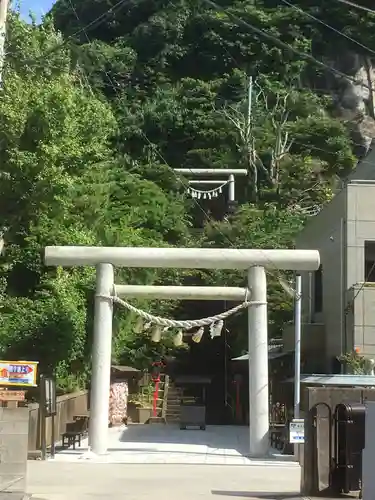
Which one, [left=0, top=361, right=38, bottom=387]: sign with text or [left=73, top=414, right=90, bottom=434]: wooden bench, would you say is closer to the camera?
[left=0, top=361, right=38, bottom=387]: sign with text

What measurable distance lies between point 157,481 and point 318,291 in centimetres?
1479

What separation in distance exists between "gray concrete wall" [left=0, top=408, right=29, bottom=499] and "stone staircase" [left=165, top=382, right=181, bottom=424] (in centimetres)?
2191

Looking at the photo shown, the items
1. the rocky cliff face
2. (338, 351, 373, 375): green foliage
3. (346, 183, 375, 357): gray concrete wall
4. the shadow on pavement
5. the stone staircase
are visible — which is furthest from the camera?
the rocky cliff face

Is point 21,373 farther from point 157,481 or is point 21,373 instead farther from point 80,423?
point 80,423

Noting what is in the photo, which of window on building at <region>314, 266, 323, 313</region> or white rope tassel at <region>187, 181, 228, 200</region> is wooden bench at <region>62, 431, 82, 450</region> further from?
white rope tassel at <region>187, 181, 228, 200</region>

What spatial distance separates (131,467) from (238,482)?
3451 mm

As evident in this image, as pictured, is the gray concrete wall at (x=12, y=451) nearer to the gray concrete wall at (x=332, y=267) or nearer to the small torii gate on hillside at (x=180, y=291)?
the small torii gate on hillside at (x=180, y=291)

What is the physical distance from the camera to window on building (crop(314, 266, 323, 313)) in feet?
90.9

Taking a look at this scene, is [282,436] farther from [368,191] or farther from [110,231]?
[110,231]

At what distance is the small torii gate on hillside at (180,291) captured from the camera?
21.0 metres

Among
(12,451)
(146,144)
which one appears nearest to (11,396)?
(12,451)

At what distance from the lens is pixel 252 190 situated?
49250mm

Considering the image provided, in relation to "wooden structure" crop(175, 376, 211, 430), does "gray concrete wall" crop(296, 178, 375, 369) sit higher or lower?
higher

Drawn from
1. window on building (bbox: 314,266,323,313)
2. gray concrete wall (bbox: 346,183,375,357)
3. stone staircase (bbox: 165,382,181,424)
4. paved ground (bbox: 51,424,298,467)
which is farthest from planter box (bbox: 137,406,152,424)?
gray concrete wall (bbox: 346,183,375,357)
